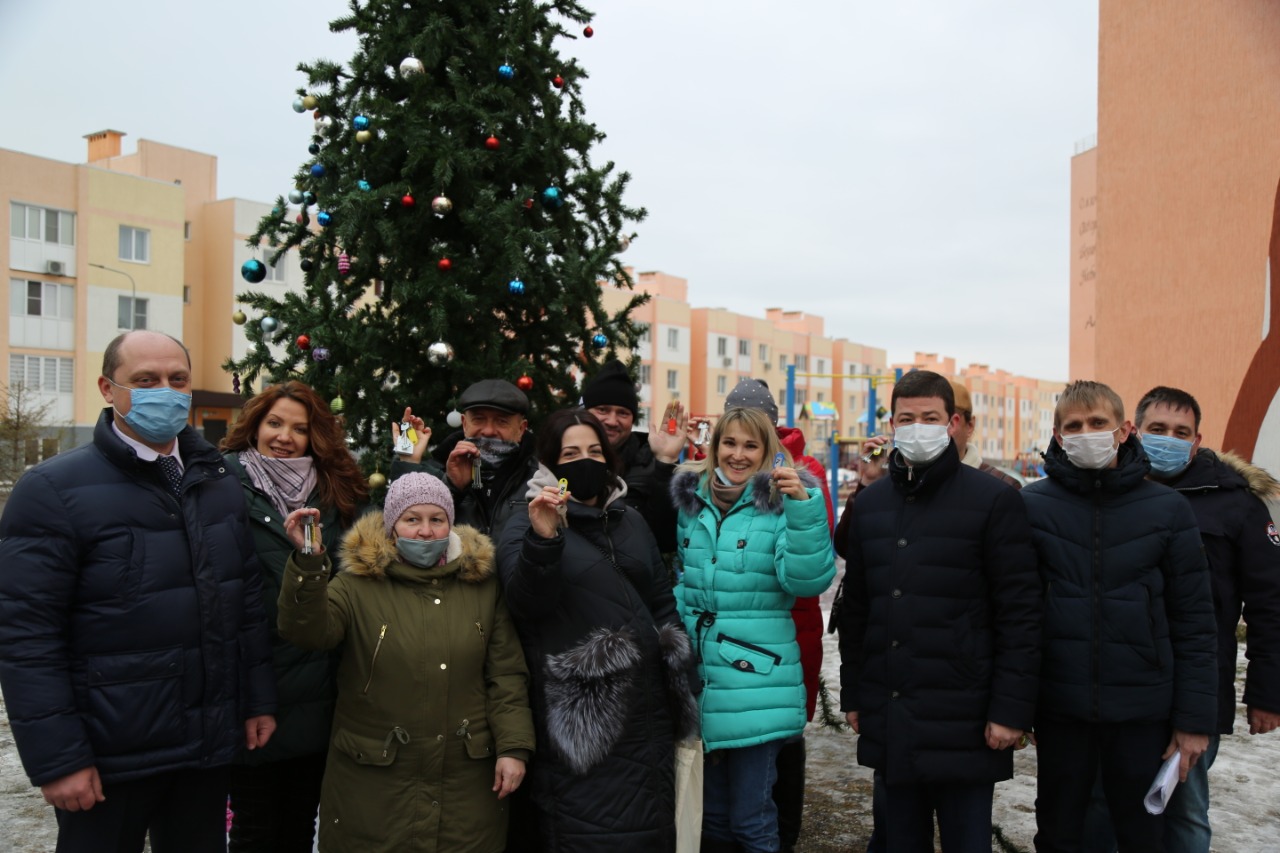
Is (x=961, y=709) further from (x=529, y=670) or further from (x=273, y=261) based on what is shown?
(x=273, y=261)

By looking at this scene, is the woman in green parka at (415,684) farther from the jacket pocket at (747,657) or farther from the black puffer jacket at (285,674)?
the jacket pocket at (747,657)

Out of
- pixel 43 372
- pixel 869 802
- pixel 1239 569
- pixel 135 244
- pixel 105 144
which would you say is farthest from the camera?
pixel 105 144

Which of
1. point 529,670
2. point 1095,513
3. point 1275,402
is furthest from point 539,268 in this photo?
point 1275,402

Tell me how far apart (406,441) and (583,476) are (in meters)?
1.03

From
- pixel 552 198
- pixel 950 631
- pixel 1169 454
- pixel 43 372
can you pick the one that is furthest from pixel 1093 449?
pixel 43 372

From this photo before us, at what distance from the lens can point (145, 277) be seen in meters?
36.4

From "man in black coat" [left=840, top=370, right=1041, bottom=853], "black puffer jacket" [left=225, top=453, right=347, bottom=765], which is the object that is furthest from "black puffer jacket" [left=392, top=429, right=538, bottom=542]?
"man in black coat" [left=840, top=370, right=1041, bottom=853]

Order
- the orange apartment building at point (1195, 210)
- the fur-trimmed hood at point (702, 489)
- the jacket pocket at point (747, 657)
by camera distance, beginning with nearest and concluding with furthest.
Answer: the jacket pocket at point (747, 657) → the fur-trimmed hood at point (702, 489) → the orange apartment building at point (1195, 210)

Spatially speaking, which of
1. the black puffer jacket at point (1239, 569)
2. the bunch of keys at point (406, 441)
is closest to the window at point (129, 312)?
the bunch of keys at point (406, 441)

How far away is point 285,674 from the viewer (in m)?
3.39

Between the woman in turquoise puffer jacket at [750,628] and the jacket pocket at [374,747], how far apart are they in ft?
3.72

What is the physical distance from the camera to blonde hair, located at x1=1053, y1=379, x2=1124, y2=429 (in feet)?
11.3

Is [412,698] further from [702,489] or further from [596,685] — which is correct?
[702,489]

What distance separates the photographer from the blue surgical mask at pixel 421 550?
3.17 m
